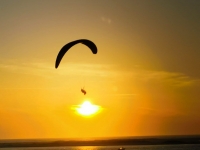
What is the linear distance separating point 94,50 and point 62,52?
218 centimetres

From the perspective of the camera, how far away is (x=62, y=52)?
2430 cm

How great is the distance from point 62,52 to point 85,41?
5.49ft

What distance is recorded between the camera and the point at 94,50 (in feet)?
76.4

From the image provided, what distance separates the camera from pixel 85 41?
23.6 meters

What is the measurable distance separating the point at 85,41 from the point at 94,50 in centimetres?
83
